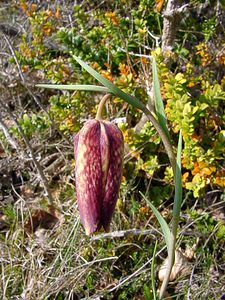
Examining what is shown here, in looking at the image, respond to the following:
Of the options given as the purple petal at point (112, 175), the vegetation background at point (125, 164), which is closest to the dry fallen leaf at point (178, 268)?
the vegetation background at point (125, 164)

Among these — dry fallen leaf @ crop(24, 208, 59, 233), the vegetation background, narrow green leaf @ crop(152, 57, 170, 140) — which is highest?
narrow green leaf @ crop(152, 57, 170, 140)

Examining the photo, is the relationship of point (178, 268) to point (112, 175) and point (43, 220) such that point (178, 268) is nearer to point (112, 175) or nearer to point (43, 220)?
point (43, 220)

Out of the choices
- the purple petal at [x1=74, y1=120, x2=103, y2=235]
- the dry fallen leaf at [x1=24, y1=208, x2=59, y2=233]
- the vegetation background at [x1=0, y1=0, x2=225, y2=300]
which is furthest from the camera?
the dry fallen leaf at [x1=24, y1=208, x2=59, y2=233]

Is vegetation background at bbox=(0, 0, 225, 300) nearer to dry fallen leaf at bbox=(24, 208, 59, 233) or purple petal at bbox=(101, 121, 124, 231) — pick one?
dry fallen leaf at bbox=(24, 208, 59, 233)

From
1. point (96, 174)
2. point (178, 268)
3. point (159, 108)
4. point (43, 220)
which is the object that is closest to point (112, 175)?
point (96, 174)

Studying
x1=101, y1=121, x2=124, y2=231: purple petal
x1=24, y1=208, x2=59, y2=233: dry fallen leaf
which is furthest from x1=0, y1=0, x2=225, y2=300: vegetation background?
x1=101, y1=121, x2=124, y2=231: purple petal

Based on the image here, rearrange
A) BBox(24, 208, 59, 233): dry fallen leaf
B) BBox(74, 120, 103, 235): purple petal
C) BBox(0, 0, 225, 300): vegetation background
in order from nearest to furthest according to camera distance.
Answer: BBox(74, 120, 103, 235): purple petal → BBox(0, 0, 225, 300): vegetation background → BBox(24, 208, 59, 233): dry fallen leaf
